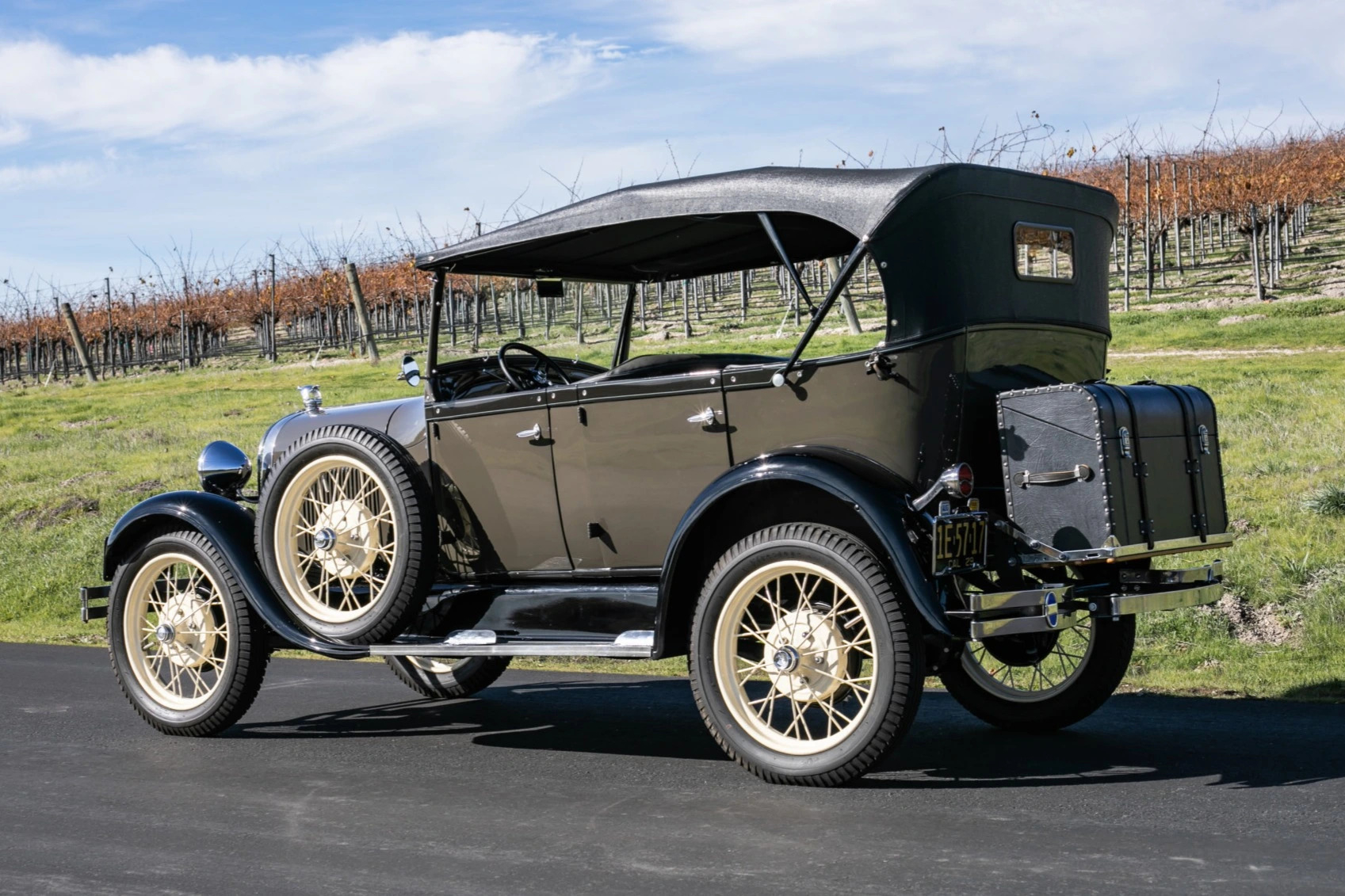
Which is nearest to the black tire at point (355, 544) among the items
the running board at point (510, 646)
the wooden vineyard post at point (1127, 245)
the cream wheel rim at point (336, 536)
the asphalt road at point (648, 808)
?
the cream wheel rim at point (336, 536)

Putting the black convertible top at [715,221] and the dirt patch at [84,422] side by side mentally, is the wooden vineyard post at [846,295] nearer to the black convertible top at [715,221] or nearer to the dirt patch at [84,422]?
the black convertible top at [715,221]

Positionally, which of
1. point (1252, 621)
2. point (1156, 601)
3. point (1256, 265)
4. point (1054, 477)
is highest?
point (1256, 265)

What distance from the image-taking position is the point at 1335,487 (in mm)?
10758

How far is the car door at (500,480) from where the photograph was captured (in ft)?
19.1

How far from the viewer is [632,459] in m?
5.52

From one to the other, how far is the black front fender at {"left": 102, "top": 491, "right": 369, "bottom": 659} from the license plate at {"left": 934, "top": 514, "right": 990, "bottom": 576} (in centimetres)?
262

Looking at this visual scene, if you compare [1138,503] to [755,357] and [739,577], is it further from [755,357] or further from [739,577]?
[755,357]

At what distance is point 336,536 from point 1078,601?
10.6 feet

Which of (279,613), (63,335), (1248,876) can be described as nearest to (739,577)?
(1248,876)

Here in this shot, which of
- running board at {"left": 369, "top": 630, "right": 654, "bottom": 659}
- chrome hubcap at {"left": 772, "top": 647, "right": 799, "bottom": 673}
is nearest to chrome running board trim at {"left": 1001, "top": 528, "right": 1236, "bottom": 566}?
chrome hubcap at {"left": 772, "top": 647, "right": 799, "bottom": 673}

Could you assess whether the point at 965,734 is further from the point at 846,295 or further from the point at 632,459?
the point at 846,295

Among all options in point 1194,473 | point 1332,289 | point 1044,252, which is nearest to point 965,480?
point 1194,473

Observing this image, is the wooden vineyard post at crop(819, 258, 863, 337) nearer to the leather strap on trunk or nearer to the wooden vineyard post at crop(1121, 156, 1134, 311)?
the leather strap on trunk

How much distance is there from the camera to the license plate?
465 centimetres
